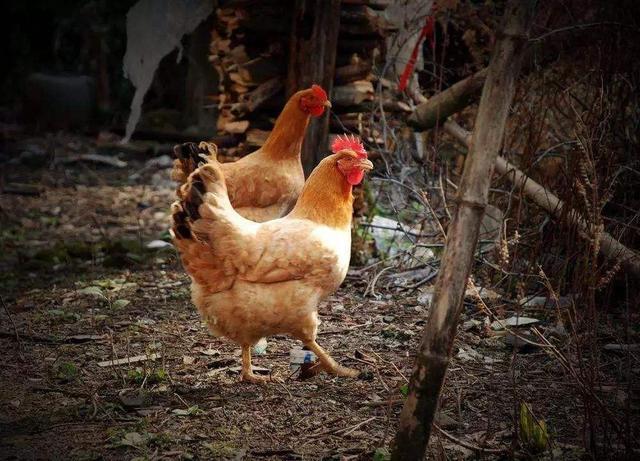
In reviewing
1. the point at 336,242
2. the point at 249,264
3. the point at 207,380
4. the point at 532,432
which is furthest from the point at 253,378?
the point at 532,432

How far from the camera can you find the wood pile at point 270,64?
19.5 feet

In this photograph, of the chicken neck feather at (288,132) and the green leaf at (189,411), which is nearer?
the green leaf at (189,411)

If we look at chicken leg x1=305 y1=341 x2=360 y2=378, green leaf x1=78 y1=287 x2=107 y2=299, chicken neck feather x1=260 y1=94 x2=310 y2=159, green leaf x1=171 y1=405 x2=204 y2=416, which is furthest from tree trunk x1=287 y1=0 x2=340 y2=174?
green leaf x1=171 y1=405 x2=204 y2=416

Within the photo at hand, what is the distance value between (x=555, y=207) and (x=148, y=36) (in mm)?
3710

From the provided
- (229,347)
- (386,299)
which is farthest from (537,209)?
(229,347)

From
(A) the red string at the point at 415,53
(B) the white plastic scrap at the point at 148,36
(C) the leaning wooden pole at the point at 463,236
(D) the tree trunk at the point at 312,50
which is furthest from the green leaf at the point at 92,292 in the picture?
(C) the leaning wooden pole at the point at 463,236

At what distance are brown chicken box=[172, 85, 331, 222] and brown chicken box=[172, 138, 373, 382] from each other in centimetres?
125

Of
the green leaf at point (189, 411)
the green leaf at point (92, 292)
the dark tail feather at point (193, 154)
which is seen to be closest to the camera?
the green leaf at point (189, 411)

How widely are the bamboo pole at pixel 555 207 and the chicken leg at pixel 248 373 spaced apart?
6.18 ft

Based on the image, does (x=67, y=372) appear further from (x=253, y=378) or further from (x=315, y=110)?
(x=315, y=110)

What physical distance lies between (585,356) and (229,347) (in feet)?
7.05

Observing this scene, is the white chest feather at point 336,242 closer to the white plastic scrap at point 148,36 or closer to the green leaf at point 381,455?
the green leaf at point 381,455

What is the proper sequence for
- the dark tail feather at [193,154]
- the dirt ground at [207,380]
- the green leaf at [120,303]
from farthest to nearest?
the green leaf at [120,303] < the dark tail feather at [193,154] < the dirt ground at [207,380]

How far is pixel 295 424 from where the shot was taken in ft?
10.6
